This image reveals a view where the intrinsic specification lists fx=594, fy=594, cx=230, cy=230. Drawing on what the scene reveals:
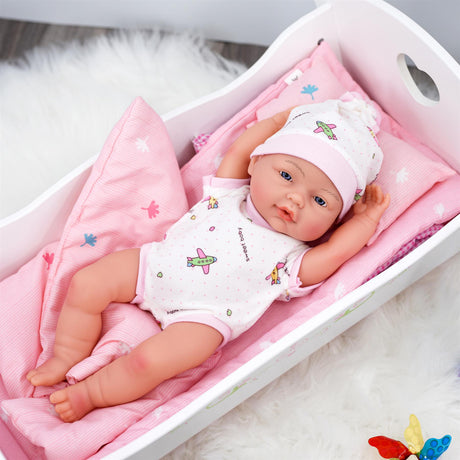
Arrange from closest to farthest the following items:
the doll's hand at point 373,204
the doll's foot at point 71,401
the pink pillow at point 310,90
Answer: the doll's foot at point 71,401, the doll's hand at point 373,204, the pink pillow at point 310,90

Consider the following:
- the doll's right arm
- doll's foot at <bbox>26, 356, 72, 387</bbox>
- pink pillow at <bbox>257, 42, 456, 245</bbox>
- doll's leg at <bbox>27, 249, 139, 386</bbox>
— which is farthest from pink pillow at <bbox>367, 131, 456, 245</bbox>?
doll's foot at <bbox>26, 356, 72, 387</bbox>

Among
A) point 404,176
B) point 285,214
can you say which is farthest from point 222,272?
Result: point 404,176

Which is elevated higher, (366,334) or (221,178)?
(221,178)

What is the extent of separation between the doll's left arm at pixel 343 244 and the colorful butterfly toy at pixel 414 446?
316mm

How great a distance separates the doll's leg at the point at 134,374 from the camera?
1.05m

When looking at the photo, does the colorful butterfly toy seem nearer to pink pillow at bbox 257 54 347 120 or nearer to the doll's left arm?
the doll's left arm

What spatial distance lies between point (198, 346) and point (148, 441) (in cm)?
23

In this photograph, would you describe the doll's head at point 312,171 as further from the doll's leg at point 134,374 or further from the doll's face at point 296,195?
the doll's leg at point 134,374

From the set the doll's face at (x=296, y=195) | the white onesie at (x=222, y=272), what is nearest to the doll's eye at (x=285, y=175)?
the doll's face at (x=296, y=195)

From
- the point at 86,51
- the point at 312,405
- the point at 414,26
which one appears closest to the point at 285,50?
the point at 414,26

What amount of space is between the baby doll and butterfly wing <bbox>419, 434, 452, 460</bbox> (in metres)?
0.36

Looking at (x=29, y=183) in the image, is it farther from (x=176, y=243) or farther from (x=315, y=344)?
(x=315, y=344)

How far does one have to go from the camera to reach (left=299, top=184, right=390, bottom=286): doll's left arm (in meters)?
1.15

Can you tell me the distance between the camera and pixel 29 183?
150 centimetres
